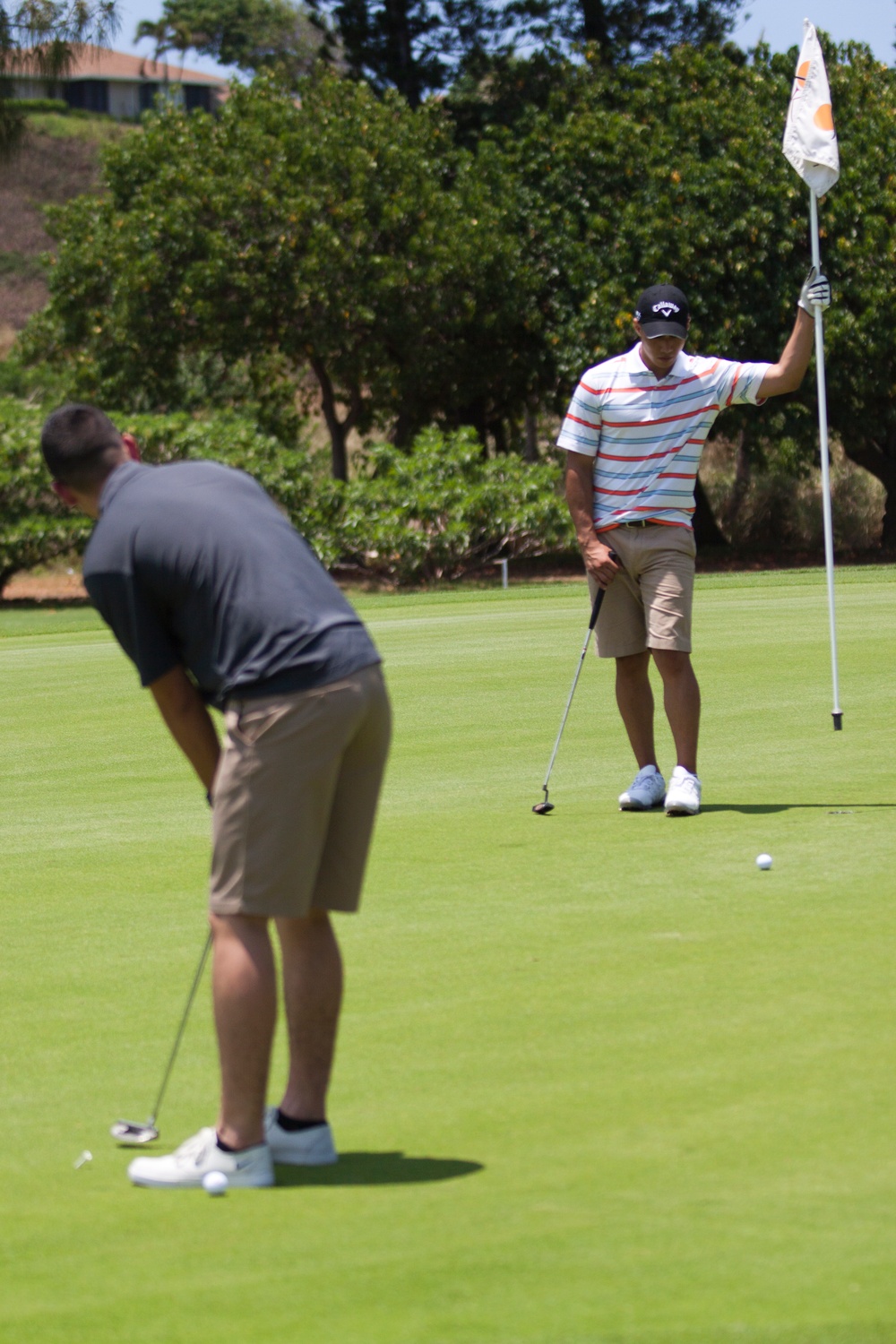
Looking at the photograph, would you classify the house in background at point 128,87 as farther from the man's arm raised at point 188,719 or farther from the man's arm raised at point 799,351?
the man's arm raised at point 188,719

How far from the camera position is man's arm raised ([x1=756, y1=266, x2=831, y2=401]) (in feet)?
25.5

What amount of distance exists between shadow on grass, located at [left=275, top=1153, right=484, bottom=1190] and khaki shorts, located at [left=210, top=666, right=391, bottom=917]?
0.57 metres

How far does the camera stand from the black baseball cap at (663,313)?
25.7 feet

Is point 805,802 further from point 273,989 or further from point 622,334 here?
Result: point 622,334

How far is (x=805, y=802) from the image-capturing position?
8.06m

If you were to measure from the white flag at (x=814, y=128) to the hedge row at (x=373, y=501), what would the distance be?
1831 centimetres

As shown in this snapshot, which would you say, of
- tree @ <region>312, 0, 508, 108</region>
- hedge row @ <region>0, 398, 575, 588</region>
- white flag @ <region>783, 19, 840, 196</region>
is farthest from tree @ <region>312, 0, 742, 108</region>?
white flag @ <region>783, 19, 840, 196</region>

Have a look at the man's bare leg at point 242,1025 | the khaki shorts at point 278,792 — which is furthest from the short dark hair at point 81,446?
the man's bare leg at point 242,1025

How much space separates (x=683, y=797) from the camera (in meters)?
7.84

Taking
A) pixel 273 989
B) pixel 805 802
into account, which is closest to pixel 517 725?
pixel 805 802

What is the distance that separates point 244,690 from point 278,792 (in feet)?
0.77

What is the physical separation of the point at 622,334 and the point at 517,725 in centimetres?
2327

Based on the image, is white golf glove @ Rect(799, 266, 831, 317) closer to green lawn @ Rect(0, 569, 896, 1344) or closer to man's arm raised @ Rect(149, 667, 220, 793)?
green lawn @ Rect(0, 569, 896, 1344)

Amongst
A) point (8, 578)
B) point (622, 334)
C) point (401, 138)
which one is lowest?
point (8, 578)
